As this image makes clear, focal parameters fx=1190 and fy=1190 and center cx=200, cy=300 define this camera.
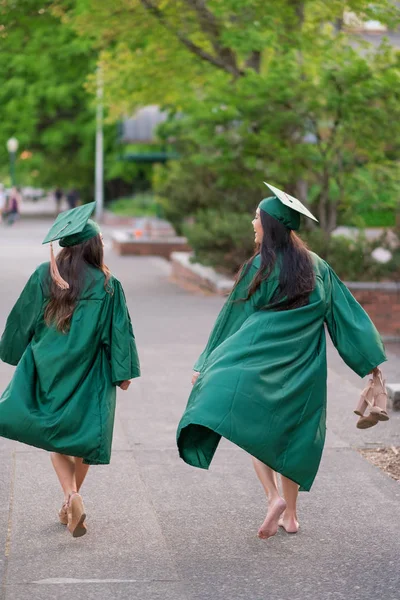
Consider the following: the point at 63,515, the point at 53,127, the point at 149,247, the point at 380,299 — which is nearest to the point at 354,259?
the point at 380,299

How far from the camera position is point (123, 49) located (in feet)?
70.5

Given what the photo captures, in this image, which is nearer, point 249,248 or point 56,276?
point 56,276

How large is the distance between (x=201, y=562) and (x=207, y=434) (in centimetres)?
60

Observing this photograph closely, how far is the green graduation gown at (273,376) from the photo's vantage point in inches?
217

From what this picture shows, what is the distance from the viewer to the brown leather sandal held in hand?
5.68m

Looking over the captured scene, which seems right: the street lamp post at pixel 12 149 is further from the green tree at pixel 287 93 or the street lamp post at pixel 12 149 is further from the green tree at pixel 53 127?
the green tree at pixel 287 93

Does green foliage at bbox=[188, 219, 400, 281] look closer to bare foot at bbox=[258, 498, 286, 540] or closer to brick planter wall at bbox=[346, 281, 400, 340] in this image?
brick planter wall at bbox=[346, 281, 400, 340]

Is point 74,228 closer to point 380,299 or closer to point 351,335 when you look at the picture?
point 351,335

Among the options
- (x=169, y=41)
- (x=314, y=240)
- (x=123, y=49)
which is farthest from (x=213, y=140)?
(x=123, y=49)

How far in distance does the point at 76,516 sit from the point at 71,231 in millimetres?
1345

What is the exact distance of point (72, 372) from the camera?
576 centimetres

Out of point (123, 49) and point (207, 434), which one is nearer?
point (207, 434)

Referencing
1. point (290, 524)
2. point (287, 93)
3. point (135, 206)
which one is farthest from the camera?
point (135, 206)

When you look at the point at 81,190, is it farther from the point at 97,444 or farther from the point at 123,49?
the point at 97,444
